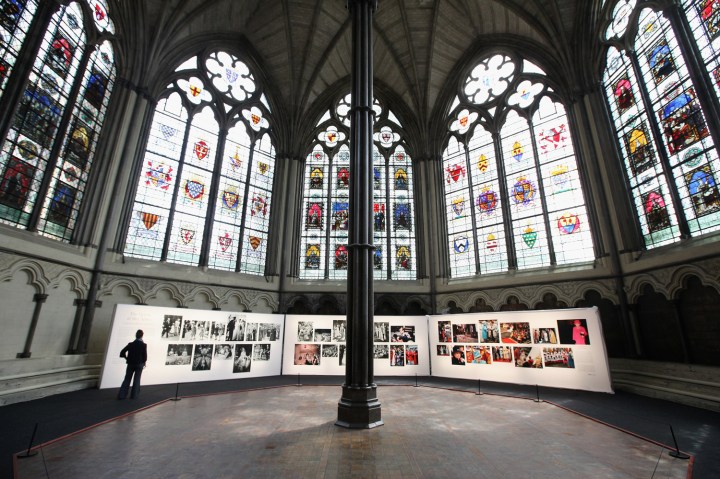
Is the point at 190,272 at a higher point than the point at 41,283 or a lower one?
higher

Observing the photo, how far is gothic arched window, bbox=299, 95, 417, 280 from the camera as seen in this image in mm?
15602

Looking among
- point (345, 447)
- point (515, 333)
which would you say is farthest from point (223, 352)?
point (515, 333)

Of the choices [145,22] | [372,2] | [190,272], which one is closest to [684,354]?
[372,2]

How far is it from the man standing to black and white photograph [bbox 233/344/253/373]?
3178 millimetres

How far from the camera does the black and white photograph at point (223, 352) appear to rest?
1066cm

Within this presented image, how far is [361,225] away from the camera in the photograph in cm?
734

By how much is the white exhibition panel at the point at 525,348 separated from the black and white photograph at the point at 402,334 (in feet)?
2.30

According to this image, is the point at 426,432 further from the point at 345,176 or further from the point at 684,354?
the point at 345,176

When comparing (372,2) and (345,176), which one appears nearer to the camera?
(372,2)

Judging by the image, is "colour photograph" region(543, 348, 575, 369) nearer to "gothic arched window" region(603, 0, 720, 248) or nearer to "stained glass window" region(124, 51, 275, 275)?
"gothic arched window" region(603, 0, 720, 248)

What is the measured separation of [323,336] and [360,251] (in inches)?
229

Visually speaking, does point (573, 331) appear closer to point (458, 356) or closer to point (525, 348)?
point (525, 348)

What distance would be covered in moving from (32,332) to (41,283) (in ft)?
3.99

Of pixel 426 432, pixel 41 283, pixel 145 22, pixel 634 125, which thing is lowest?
pixel 426 432
